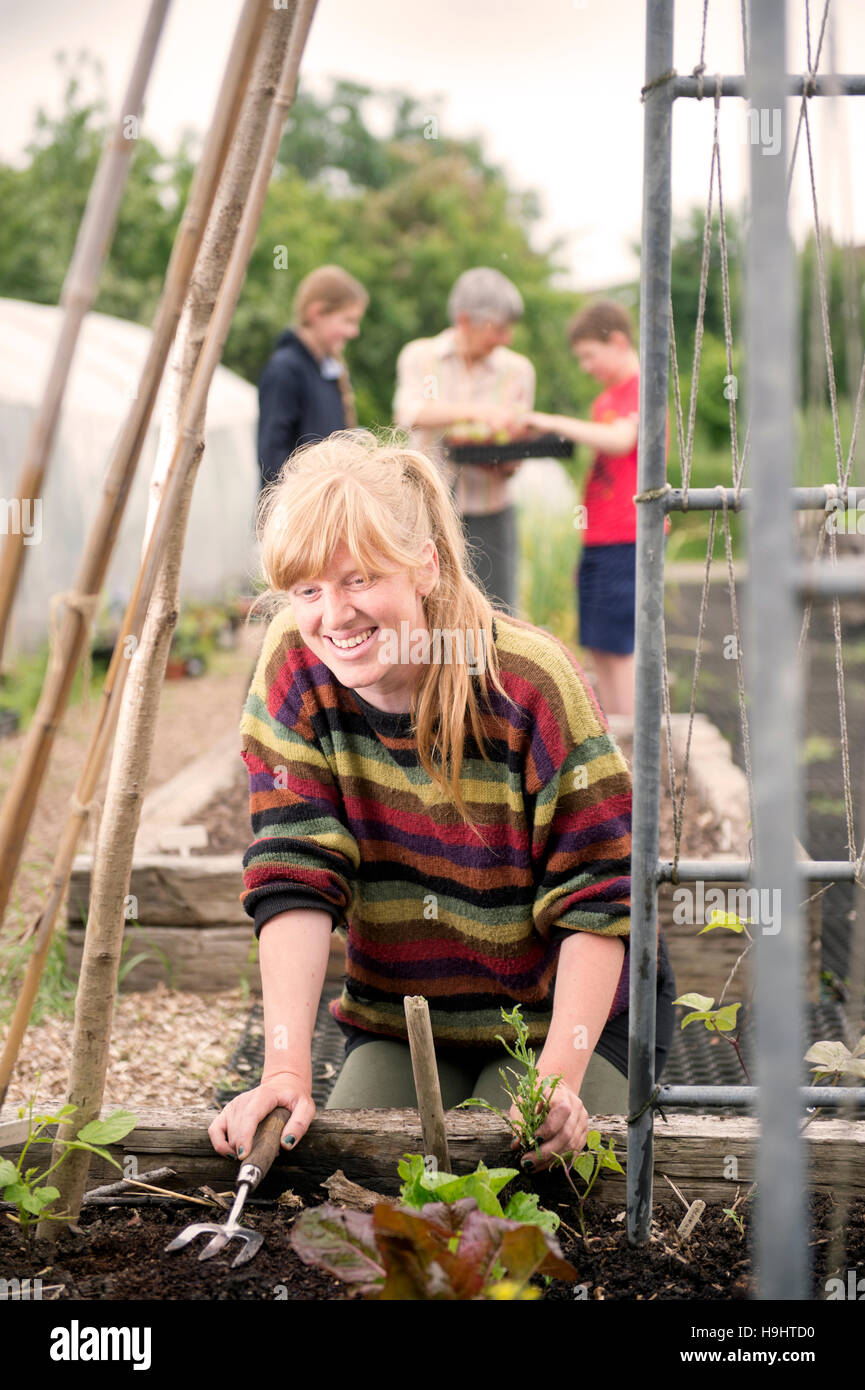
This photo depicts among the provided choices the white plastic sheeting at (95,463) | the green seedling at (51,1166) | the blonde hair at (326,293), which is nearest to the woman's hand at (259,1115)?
the green seedling at (51,1166)

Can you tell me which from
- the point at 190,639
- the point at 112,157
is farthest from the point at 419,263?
the point at 112,157

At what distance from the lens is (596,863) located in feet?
5.20

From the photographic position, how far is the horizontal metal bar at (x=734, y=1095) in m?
1.31

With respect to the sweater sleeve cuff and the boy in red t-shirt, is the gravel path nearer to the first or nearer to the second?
the sweater sleeve cuff

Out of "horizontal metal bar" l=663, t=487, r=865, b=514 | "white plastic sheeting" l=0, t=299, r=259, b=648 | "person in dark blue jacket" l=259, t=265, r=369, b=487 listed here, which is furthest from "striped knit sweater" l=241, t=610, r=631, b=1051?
"white plastic sheeting" l=0, t=299, r=259, b=648

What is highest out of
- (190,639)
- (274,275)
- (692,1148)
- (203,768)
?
(274,275)

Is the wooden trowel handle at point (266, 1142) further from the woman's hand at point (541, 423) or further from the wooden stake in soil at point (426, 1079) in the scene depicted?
the woman's hand at point (541, 423)

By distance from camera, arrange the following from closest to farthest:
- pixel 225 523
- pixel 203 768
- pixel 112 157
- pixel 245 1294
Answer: pixel 112 157
pixel 245 1294
pixel 203 768
pixel 225 523

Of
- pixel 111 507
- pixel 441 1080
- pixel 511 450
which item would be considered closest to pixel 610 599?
pixel 511 450

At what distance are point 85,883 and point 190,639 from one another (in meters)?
5.95

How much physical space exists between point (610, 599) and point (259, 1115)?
320 cm

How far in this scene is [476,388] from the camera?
4395mm

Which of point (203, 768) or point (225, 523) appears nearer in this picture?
point (203, 768)
